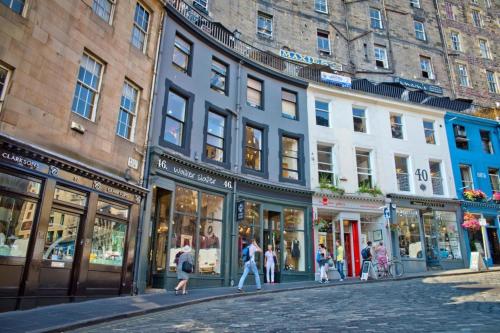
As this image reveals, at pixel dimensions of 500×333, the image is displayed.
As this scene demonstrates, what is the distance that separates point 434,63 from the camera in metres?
32.7

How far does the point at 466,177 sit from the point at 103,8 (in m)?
23.8

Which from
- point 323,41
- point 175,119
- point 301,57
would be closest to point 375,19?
point 323,41

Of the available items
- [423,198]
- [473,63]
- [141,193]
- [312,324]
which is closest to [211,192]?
[141,193]

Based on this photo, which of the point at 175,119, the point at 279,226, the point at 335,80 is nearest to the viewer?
the point at 175,119

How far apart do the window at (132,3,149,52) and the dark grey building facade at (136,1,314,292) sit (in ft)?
2.78

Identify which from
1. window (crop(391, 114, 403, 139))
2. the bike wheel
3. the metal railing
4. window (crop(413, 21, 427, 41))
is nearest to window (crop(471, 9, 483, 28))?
window (crop(413, 21, 427, 41))

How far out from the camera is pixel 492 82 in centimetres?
3441

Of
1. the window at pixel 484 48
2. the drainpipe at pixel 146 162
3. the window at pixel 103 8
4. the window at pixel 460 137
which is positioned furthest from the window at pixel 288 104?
the window at pixel 484 48

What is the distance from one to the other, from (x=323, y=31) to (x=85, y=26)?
21.5 m

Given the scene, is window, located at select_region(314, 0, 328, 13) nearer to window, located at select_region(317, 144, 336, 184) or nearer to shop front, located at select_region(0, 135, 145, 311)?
window, located at select_region(317, 144, 336, 184)

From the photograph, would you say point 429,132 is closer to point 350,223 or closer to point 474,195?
point 474,195

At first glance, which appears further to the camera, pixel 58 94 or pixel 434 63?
pixel 434 63

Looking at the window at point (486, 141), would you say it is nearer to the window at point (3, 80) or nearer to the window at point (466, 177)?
the window at point (466, 177)

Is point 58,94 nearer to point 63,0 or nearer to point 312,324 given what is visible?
point 63,0
